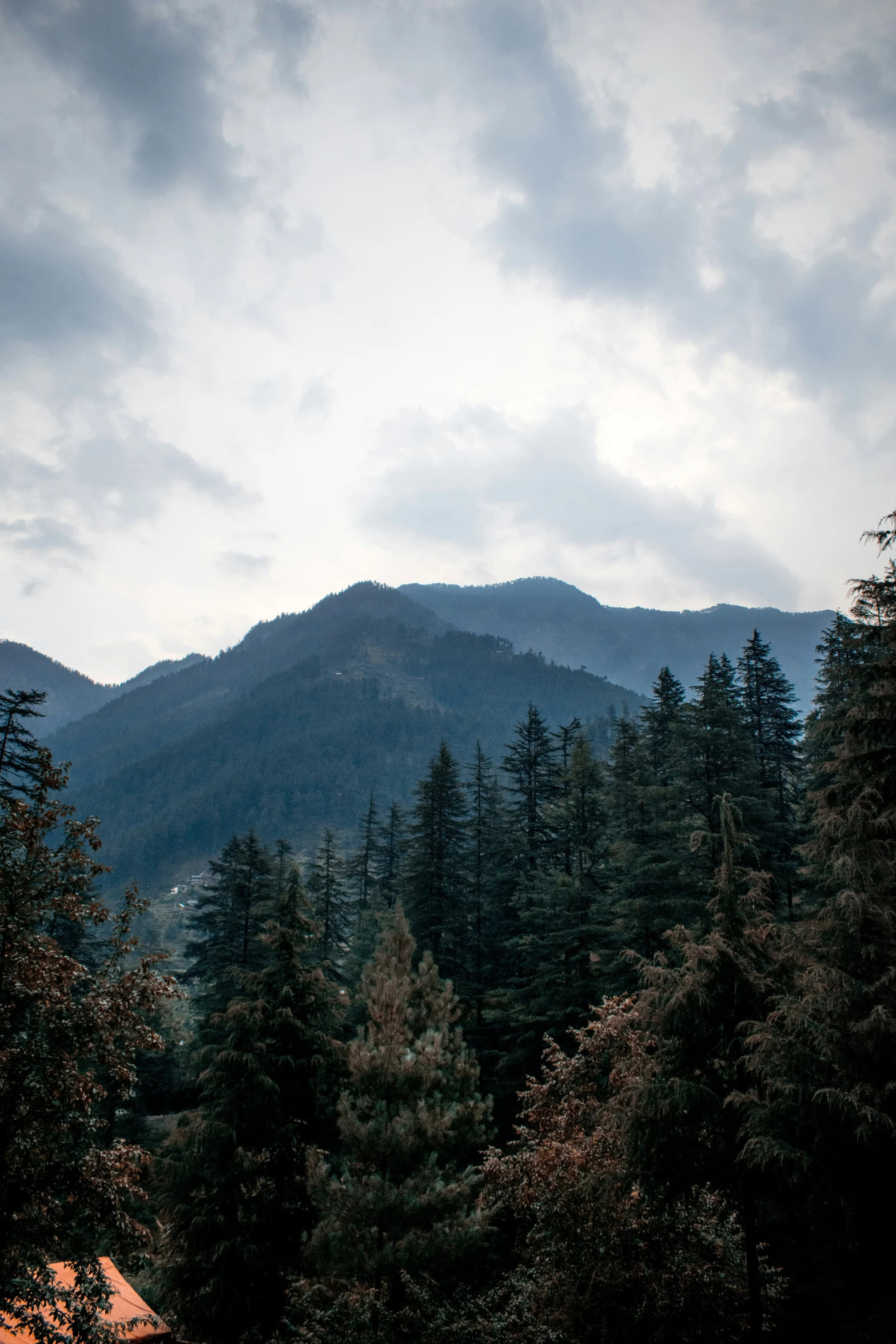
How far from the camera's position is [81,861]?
9.73m

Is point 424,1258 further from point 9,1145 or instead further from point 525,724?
point 525,724

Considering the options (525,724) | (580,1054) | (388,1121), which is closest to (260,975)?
(388,1121)

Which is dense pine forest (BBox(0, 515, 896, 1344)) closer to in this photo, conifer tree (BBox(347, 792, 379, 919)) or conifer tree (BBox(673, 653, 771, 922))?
conifer tree (BBox(673, 653, 771, 922))

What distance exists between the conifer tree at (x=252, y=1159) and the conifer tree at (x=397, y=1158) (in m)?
1.39

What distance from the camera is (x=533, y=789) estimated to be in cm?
3481

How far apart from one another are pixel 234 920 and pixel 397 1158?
69.1 ft

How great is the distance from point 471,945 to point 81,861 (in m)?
24.8

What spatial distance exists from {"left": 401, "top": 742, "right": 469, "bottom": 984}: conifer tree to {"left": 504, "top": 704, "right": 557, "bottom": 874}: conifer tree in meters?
3.11

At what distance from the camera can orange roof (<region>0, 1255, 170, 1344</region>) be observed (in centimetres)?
1042

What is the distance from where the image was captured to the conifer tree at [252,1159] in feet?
48.7

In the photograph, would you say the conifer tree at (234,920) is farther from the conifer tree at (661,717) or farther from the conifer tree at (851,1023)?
the conifer tree at (851,1023)

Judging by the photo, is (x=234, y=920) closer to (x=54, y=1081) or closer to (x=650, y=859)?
(x=650, y=859)

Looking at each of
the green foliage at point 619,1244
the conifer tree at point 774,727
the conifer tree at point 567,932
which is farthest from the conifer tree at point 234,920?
the conifer tree at point 774,727

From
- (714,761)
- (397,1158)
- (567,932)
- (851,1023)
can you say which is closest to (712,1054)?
(851,1023)
